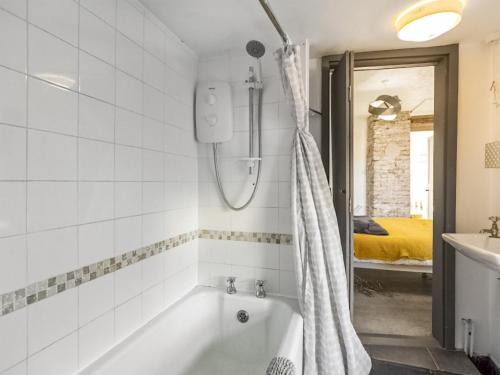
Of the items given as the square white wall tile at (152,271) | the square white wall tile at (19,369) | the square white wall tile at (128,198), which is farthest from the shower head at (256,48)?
the square white wall tile at (19,369)

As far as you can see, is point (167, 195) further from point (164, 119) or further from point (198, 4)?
point (198, 4)

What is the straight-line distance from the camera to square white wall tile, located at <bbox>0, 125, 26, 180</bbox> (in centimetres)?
85

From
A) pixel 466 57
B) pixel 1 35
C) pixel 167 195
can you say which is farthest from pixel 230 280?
pixel 466 57

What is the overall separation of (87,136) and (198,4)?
0.90 meters

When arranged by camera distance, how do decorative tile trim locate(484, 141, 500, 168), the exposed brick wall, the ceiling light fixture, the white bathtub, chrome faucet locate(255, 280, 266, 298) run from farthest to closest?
1. the exposed brick wall
2. the ceiling light fixture
3. chrome faucet locate(255, 280, 266, 298)
4. decorative tile trim locate(484, 141, 500, 168)
5. the white bathtub

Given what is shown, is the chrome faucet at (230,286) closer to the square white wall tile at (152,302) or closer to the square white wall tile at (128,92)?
the square white wall tile at (152,302)

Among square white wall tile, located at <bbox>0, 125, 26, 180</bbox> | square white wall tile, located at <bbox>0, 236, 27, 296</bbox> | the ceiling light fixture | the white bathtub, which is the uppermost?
the ceiling light fixture

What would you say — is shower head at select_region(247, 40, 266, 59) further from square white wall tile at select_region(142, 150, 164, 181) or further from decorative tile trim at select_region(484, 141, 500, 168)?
decorative tile trim at select_region(484, 141, 500, 168)

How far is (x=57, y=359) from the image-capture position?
1005 millimetres

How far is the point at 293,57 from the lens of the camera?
147cm

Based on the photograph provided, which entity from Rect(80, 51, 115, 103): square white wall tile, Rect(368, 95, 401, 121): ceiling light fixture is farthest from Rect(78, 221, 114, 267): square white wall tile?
Rect(368, 95, 401, 121): ceiling light fixture

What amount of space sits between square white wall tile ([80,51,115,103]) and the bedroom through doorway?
59.2 inches

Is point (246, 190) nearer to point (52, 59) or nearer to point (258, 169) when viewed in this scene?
point (258, 169)

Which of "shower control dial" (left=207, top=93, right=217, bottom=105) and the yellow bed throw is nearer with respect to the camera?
"shower control dial" (left=207, top=93, right=217, bottom=105)
